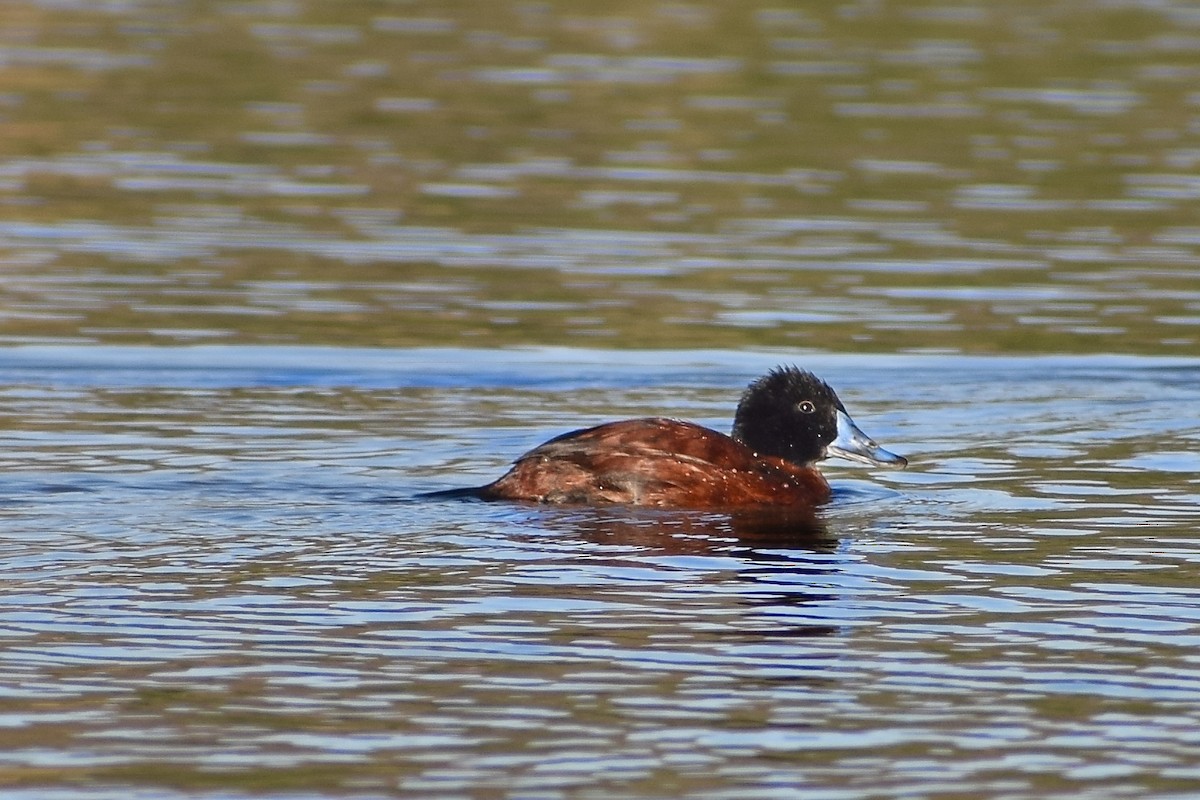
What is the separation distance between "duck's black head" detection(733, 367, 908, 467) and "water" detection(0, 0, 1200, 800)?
1.05 feet

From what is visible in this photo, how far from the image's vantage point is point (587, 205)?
21547 millimetres

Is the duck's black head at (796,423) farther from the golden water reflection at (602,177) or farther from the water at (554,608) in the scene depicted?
the golden water reflection at (602,177)

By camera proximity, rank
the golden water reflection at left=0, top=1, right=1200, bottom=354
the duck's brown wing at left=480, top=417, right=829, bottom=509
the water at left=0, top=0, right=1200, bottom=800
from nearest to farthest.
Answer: the water at left=0, top=0, right=1200, bottom=800 → the duck's brown wing at left=480, top=417, right=829, bottom=509 → the golden water reflection at left=0, top=1, right=1200, bottom=354

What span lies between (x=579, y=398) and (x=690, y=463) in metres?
3.17

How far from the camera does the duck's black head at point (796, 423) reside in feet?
40.4

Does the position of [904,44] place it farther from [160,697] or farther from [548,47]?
[160,697]

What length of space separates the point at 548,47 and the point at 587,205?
10611 mm

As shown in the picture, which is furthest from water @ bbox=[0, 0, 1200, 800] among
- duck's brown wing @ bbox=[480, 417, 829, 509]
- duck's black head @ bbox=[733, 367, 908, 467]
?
duck's black head @ bbox=[733, 367, 908, 467]

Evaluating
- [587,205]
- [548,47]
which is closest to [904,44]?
[548,47]

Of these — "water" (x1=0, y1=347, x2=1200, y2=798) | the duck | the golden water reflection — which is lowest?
"water" (x1=0, y1=347, x2=1200, y2=798)

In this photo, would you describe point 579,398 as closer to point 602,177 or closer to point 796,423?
point 796,423

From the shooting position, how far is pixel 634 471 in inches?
454

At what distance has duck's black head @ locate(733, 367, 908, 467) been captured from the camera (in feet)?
40.4

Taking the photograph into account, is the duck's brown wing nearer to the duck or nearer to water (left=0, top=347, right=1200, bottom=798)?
the duck
